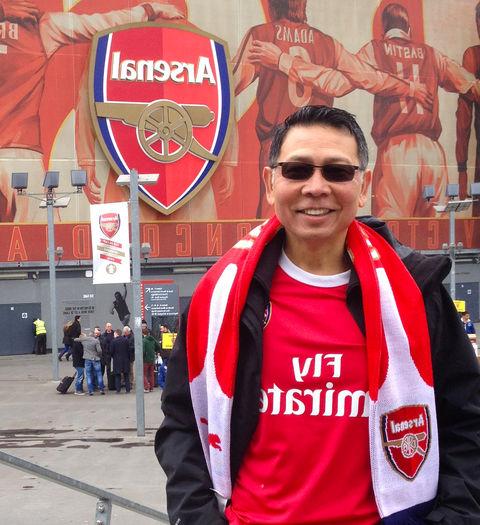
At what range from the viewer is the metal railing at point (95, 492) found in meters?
4.04

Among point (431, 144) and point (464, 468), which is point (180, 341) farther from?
point (431, 144)

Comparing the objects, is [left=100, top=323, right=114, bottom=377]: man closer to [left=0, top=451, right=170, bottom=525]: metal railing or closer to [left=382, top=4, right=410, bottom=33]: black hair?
[left=0, top=451, right=170, bottom=525]: metal railing

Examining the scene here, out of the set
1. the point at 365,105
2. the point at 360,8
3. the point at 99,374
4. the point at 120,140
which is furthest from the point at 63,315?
the point at 360,8

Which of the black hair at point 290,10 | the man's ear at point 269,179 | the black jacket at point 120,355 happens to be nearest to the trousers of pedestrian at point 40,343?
the black jacket at point 120,355

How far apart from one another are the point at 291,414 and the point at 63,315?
3048 cm

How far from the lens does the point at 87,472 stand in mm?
10625

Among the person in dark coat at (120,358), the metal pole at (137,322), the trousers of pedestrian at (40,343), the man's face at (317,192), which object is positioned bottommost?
the trousers of pedestrian at (40,343)

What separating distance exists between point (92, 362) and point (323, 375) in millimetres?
17965

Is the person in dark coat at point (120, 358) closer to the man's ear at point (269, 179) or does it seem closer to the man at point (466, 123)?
the man's ear at point (269, 179)

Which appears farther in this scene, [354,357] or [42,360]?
[42,360]

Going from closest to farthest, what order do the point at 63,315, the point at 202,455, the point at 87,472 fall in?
1. the point at 202,455
2. the point at 87,472
3. the point at 63,315

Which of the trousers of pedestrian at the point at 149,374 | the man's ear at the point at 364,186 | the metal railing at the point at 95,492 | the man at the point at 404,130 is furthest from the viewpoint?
the man at the point at 404,130

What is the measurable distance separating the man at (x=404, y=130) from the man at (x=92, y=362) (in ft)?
65.5

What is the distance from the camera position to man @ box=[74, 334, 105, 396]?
19641 millimetres
